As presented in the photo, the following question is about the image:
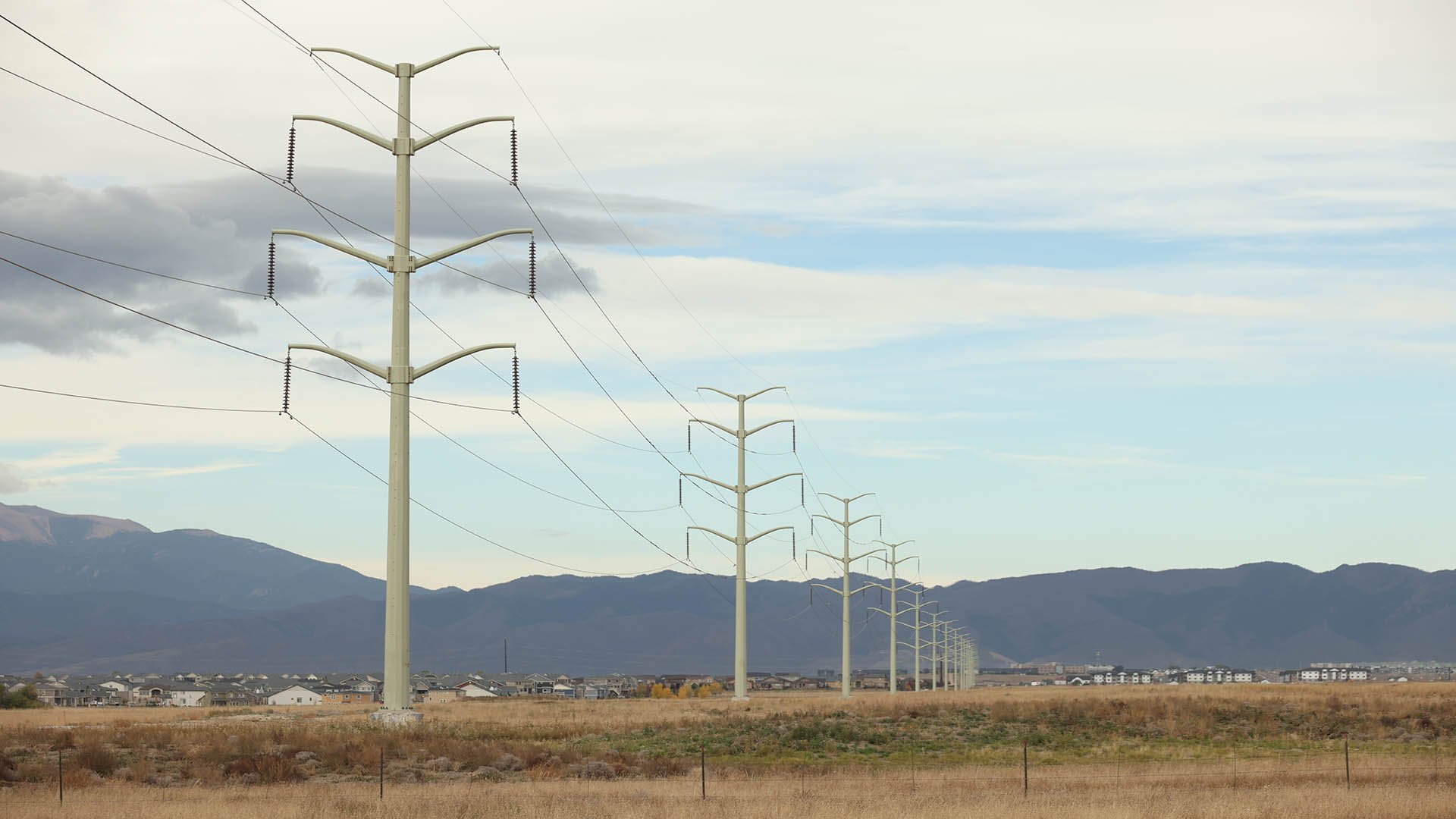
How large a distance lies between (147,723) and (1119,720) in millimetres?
40319

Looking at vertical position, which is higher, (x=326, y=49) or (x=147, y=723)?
(x=326, y=49)

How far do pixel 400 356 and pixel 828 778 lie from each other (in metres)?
17.1

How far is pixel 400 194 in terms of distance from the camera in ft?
156

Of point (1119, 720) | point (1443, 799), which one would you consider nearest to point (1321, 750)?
point (1119, 720)

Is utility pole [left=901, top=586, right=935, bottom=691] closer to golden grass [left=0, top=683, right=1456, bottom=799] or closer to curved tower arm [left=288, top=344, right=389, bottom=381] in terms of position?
golden grass [left=0, top=683, right=1456, bottom=799]

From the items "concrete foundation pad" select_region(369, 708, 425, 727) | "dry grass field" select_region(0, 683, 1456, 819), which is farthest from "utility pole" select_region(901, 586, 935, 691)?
"concrete foundation pad" select_region(369, 708, 425, 727)

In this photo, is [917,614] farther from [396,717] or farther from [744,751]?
[396,717]

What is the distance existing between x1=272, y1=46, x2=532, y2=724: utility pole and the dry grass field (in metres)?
3.94

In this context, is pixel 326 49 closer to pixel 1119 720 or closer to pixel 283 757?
pixel 283 757

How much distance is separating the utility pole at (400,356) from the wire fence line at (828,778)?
4.09m

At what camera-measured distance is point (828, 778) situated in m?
46.0

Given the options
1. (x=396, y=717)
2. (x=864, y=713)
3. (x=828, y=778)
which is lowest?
(x=828, y=778)

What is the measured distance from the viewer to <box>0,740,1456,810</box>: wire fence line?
39.2 metres

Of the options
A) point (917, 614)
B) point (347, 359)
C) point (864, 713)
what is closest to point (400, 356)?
point (347, 359)
